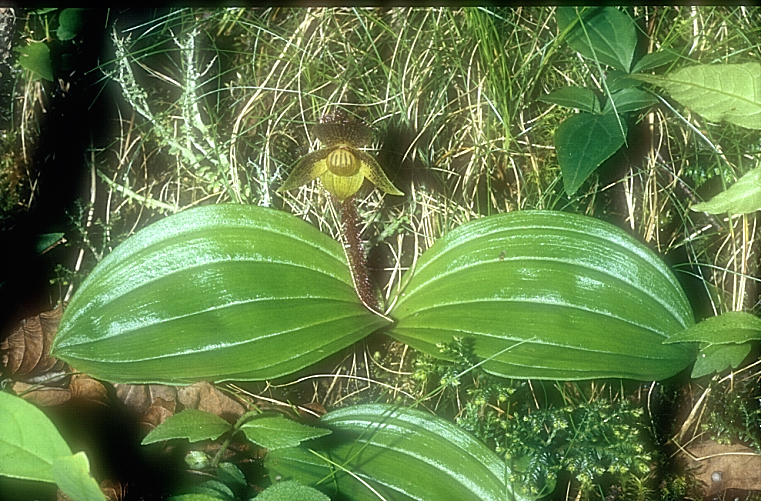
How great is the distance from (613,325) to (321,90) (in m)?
1.18

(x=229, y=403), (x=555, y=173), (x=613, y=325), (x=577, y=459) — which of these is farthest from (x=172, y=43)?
(x=577, y=459)

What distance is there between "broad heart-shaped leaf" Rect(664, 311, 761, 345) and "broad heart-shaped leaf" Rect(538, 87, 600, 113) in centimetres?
68

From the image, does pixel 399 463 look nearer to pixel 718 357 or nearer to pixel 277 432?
pixel 277 432

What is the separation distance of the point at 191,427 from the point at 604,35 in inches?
64.0

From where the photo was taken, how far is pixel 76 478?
1.16m

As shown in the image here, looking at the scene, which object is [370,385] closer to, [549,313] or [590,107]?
[549,313]

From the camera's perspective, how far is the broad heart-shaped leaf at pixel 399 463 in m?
1.52

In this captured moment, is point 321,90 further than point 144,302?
Yes

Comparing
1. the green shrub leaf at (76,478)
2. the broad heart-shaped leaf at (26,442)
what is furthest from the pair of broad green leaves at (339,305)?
the green shrub leaf at (76,478)

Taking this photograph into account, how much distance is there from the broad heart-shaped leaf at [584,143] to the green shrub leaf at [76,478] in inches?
51.2

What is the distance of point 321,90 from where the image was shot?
203 centimetres

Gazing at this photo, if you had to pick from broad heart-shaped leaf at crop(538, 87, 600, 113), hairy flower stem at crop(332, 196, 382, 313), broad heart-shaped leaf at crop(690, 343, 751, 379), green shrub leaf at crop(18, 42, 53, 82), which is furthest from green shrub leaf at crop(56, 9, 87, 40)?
broad heart-shaped leaf at crop(690, 343, 751, 379)

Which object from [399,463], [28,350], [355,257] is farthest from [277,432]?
[28,350]

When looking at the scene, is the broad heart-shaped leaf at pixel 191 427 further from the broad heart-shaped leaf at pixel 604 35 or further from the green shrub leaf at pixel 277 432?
the broad heart-shaped leaf at pixel 604 35
